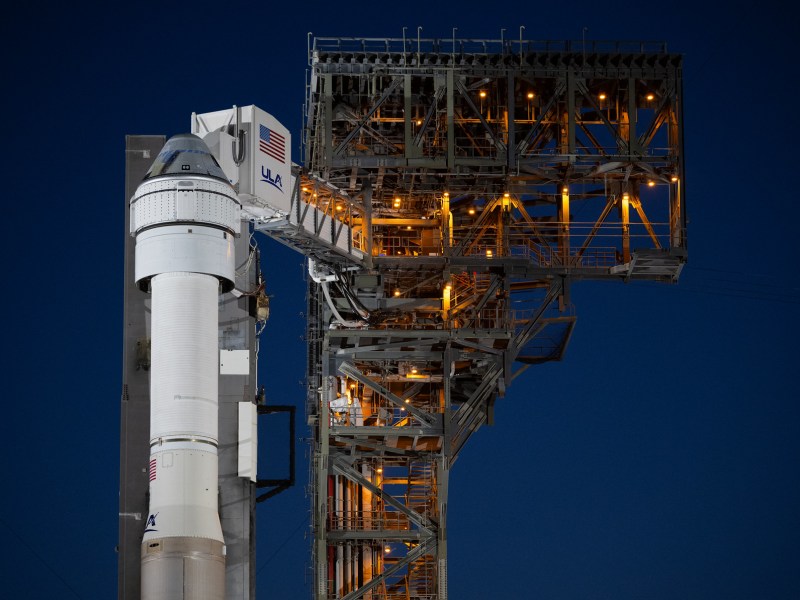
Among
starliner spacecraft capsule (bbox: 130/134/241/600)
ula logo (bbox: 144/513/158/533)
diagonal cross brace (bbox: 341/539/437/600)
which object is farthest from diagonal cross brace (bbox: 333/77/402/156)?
ula logo (bbox: 144/513/158/533)

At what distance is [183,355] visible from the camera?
1732 inches

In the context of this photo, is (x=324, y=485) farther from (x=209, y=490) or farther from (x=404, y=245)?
(x=209, y=490)

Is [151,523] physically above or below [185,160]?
below

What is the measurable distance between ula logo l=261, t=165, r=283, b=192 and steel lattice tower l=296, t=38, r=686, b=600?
7650 mm

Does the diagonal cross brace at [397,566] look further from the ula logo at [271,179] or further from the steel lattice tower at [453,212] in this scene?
the ula logo at [271,179]

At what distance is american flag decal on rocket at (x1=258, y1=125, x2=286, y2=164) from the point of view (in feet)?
155

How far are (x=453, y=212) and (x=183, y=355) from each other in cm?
1879

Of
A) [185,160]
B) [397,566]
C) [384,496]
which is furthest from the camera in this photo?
[384,496]

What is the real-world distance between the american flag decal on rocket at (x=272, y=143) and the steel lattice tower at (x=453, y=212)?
7803 millimetres

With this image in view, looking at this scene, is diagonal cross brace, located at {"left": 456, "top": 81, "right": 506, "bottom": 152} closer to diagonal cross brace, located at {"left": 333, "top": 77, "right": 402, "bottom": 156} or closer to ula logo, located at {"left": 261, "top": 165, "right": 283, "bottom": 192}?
diagonal cross brace, located at {"left": 333, "top": 77, "right": 402, "bottom": 156}

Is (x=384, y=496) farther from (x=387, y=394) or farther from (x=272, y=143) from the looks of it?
(x=272, y=143)

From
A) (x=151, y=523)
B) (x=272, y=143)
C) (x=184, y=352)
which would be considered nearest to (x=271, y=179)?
A: (x=272, y=143)

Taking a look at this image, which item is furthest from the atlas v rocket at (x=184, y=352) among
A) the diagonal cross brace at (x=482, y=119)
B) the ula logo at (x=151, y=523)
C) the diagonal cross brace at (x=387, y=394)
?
the diagonal cross brace at (x=387, y=394)

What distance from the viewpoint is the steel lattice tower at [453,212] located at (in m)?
57.8
